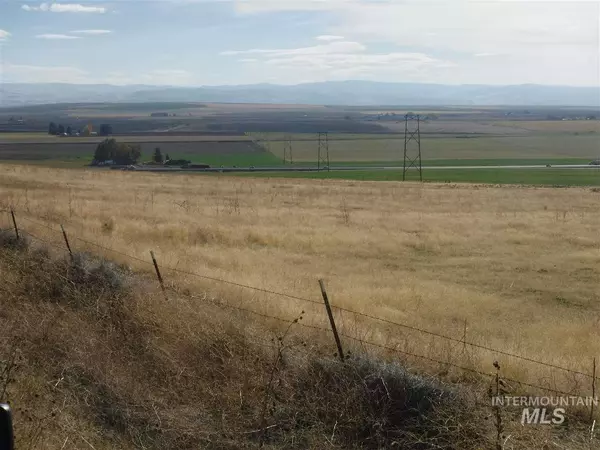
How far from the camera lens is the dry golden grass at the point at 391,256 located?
422 inches

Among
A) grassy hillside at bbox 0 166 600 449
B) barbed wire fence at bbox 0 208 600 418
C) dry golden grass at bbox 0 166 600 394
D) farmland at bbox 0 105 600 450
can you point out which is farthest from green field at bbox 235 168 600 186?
barbed wire fence at bbox 0 208 600 418

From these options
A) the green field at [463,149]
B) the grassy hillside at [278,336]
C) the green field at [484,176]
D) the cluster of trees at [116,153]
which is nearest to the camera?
the grassy hillside at [278,336]

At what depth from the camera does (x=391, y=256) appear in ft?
65.1

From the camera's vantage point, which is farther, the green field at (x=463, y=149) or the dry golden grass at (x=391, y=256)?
the green field at (x=463, y=149)

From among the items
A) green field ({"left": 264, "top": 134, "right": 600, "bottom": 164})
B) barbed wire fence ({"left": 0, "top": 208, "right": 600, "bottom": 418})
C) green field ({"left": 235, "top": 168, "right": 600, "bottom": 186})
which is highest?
barbed wire fence ({"left": 0, "top": 208, "right": 600, "bottom": 418})

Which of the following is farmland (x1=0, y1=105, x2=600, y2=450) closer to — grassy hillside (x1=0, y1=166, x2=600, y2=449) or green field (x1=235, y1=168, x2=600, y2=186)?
grassy hillside (x1=0, y1=166, x2=600, y2=449)

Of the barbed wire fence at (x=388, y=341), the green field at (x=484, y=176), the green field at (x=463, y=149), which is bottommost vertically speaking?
the green field at (x=484, y=176)

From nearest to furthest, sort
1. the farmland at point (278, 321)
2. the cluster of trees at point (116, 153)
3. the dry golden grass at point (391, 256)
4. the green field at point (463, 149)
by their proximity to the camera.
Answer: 1. the farmland at point (278, 321)
2. the dry golden grass at point (391, 256)
3. the cluster of trees at point (116, 153)
4. the green field at point (463, 149)

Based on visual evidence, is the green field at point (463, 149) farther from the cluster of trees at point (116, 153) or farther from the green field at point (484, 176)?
the cluster of trees at point (116, 153)

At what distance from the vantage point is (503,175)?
79.2 meters

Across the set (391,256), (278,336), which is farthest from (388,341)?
(391,256)

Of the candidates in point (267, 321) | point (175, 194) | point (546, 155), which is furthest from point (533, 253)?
point (546, 155)

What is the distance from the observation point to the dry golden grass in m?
10.7

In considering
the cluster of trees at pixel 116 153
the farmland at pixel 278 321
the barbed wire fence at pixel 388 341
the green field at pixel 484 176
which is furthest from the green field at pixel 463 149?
the barbed wire fence at pixel 388 341
